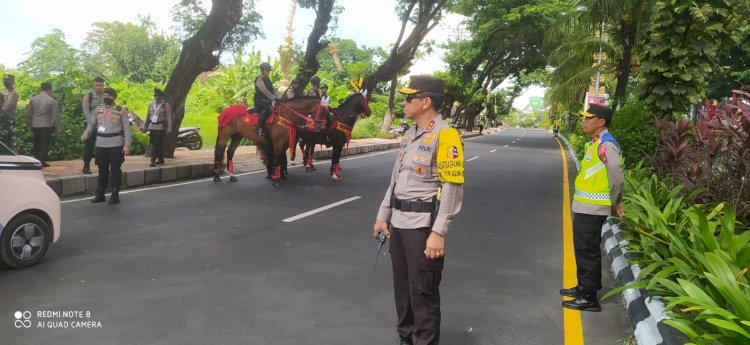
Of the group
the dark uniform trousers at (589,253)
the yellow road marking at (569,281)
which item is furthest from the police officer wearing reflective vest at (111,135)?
the dark uniform trousers at (589,253)

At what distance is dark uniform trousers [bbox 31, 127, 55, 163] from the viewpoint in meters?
10.5

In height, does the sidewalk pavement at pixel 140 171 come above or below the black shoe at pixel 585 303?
below

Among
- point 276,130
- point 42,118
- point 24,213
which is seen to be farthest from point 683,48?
point 42,118

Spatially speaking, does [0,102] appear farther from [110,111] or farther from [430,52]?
[430,52]

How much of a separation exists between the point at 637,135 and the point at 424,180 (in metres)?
7.83

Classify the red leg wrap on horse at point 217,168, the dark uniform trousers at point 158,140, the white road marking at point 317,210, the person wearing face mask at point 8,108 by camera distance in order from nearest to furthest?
the white road marking at point 317,210 < the person wearing face mask at point 8,108 < the red leg wrap on horse at point 217,168 < the dark uniform trousers at point 158,140

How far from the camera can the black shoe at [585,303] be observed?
14.6ft

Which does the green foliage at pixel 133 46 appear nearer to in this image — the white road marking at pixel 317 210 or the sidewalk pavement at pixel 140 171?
the sidewalk pavement at pixel 140 171

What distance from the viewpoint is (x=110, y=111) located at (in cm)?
768

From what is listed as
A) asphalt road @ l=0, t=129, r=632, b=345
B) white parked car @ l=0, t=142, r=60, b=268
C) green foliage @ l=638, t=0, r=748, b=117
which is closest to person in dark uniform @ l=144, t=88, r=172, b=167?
asphalt road @ l=0, t=129, r=632, b=345

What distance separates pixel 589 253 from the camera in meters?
4.48

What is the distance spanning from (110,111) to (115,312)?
183 inches

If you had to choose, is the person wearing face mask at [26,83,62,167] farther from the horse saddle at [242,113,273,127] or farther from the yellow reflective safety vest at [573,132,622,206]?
the yellow reflective safety vest at [573,132,622,206]

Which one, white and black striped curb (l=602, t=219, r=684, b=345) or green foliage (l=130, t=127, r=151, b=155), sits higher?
white and black striped curb (l=602, t=219, r=684, b=345)
